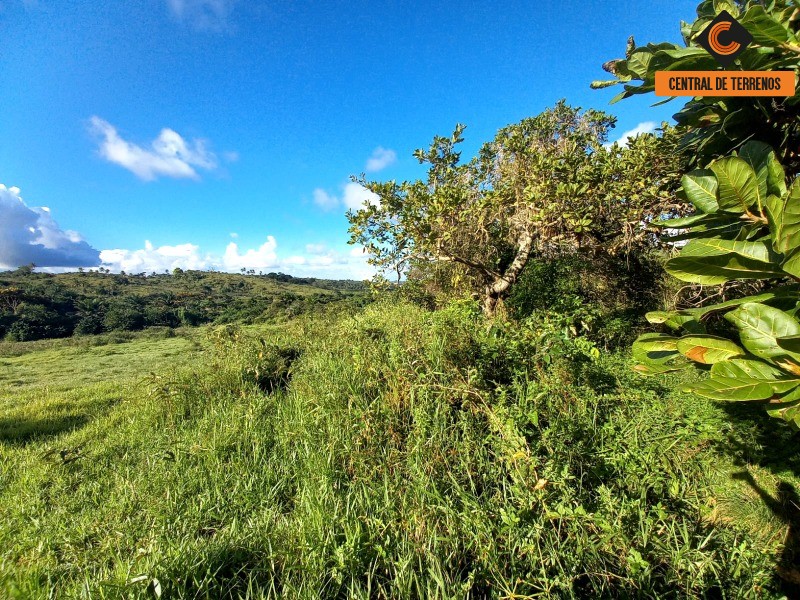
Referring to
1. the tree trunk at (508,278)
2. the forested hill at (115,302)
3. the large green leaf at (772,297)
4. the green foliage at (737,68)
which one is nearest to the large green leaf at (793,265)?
the large green leaf at (772,297)

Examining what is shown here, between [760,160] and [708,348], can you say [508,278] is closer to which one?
[760,160]

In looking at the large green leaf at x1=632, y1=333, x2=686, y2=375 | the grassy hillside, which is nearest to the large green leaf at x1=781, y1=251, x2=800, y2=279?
the large green leaf at x1=632, y1=333, x2=686, y2=375

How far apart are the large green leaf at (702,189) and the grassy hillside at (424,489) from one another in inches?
70.2

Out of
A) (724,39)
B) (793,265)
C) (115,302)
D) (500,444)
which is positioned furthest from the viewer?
(115,302)

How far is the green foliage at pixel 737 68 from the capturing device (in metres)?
1.13

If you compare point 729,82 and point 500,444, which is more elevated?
point 729,82

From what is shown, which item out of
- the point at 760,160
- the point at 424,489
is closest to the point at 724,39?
the point at 760,160

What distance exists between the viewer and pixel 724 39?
4.01 ft

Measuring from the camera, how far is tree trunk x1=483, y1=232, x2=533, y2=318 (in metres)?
5.93

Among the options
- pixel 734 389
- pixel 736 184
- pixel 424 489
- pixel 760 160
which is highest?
pixel 760 160

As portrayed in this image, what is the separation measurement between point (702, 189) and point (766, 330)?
0.60 metres

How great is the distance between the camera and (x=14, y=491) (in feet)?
10.5

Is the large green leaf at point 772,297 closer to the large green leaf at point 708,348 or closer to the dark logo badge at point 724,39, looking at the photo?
the large green leaf at point 708,348

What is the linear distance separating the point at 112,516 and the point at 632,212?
7.59 metres
